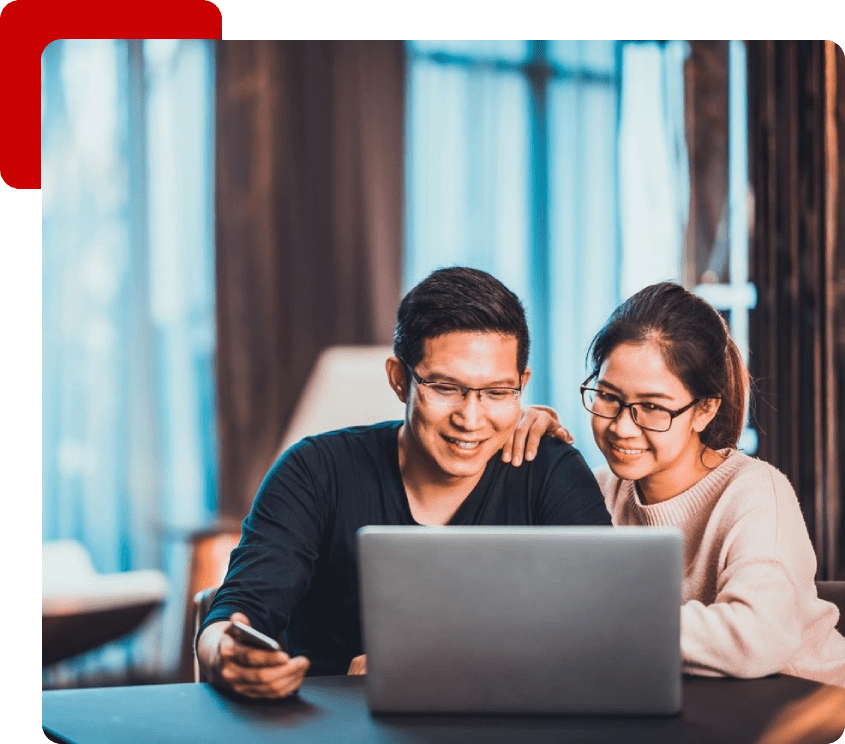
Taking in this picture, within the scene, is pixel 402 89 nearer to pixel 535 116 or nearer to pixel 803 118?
pixel 535 116

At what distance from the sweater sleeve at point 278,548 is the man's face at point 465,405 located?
188mm

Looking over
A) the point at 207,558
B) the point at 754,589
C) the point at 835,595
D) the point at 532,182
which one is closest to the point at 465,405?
the point at 754,589

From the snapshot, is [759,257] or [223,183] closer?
[759,257]

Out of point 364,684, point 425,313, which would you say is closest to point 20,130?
point 425,313

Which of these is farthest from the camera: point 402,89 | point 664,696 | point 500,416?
point 402,89

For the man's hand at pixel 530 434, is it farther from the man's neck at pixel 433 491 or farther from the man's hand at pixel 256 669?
the man's hand at pixel 256 669

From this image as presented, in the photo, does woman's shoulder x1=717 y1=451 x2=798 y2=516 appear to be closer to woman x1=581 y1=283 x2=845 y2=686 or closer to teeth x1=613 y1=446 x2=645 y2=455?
woman x1=581 y1=283 x2=845 y2=686

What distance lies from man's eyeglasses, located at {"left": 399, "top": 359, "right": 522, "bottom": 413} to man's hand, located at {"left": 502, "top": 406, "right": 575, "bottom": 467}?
0.10 m

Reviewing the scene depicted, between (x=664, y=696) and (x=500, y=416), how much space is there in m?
0.49

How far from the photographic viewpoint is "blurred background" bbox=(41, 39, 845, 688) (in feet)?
9.84

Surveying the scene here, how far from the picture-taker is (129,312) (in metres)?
3.17

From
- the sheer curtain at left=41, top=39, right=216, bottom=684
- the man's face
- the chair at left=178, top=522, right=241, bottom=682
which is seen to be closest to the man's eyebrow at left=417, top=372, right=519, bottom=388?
the man's face

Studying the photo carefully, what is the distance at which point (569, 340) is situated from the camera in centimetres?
345

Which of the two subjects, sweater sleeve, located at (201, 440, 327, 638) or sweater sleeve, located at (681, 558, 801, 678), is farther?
sweater sleeve, located at (201, 440, 327, 638)
